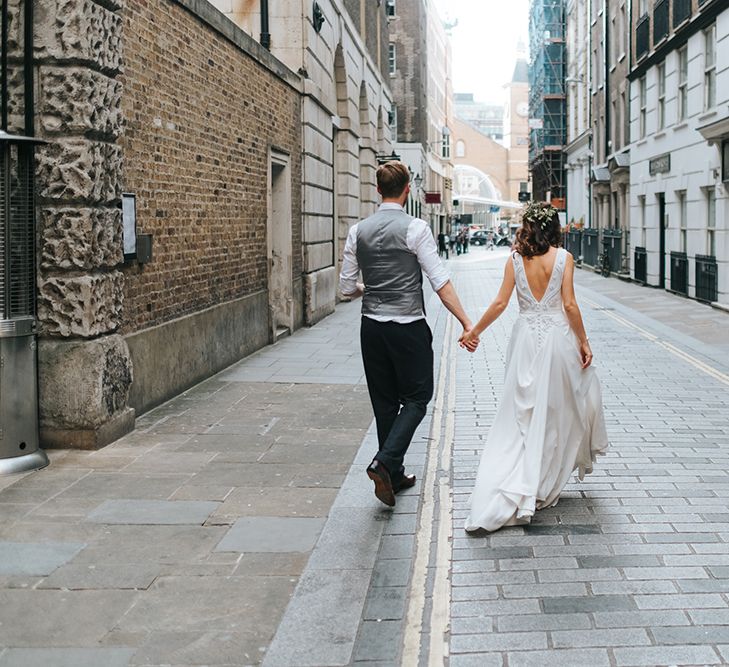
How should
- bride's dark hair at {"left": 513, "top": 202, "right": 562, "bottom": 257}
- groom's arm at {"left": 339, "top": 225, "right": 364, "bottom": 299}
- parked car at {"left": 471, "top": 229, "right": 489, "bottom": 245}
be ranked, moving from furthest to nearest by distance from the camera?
1. parked car at {"left": 471, "top": 229, "right": 489, "bottom": 245}
2. groom's arm at {"left": 339, "top": 225, "right": 364, "bottom": 299}
3. bride's dark hair at {"left": 513, "top": 202, "right": 562, "bottom": 257}

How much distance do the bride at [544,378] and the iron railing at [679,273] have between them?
1923 cm

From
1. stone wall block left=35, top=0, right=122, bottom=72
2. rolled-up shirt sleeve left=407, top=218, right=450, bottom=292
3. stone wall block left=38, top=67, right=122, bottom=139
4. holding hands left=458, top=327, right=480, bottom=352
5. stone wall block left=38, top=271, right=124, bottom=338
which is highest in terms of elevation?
stone wall block left=35, top=0, right=122, bottom=72

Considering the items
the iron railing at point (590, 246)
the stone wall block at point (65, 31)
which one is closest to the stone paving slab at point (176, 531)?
the stone wall block at point (65, 31)

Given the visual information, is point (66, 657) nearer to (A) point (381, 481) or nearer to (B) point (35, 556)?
(B) point (35, 556)

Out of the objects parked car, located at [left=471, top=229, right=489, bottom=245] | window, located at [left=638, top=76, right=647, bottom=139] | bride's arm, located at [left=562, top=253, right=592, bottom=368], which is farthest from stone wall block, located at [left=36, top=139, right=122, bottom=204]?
parked car, located at [left=471, top=229, right=489, bottom=245]

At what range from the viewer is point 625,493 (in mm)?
6562

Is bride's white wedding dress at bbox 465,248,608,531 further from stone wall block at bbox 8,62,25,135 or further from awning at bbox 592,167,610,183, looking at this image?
awning at bbox 592,167,610,183

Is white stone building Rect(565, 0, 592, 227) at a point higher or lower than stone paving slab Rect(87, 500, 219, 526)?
higher

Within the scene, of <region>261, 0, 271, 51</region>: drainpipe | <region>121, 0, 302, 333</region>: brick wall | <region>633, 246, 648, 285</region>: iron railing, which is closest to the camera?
<region>121, 0, 302, 333</region>: brick wall

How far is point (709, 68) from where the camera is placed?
22.6 meters

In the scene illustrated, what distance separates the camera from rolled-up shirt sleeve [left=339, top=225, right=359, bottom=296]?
6289mm

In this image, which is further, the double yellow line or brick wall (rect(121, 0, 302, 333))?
the double yellow line

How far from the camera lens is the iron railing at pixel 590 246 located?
134 feet

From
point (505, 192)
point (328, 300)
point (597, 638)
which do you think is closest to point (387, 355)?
point (597, 638)
